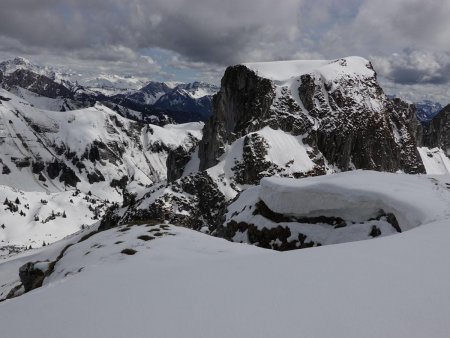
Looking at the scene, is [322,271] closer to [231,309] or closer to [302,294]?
[302,294]

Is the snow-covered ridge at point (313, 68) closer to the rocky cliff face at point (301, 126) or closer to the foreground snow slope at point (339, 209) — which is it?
the rocky cliff face at point (301, 126)

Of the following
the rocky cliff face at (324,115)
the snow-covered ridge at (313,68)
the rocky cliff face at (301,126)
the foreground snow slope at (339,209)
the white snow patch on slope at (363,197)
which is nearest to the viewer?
the white snow patch on slope at (363,197)

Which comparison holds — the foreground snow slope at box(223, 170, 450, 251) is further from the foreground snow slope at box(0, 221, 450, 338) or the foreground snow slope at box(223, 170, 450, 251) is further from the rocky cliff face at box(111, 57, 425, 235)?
the rocky cliff face at box(111, 57, 425, 235)

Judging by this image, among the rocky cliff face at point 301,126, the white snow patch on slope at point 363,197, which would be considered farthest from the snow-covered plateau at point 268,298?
the rocky cliff face at point 301,126

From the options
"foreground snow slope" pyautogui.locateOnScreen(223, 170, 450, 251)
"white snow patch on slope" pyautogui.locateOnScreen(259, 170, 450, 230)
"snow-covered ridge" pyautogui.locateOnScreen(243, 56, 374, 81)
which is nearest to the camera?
"white snow patch on slope" pyautogui.locateOnScreen(259, 170, 450, 230)

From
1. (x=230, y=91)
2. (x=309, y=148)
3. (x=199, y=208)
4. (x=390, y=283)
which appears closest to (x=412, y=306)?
(x=390, y=283)

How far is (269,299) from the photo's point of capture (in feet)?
37.9

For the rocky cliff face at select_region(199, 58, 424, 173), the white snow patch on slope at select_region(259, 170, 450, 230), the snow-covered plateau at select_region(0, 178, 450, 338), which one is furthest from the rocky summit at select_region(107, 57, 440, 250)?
the snow-covered plateau at select_region(0, 178, 450, 338)

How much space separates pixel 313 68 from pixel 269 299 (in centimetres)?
16618

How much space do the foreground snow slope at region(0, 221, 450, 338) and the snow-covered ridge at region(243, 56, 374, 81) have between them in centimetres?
14360

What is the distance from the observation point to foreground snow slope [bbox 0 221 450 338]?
9.58 meters

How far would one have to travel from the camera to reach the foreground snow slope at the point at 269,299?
9578 millimetres

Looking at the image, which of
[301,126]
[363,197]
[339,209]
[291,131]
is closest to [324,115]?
[301,126]

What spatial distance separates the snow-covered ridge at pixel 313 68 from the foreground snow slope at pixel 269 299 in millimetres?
143598
